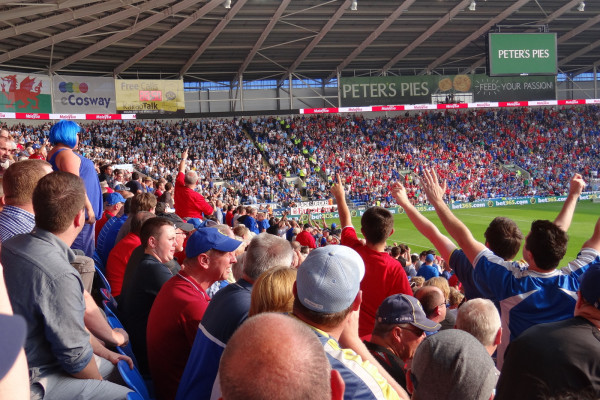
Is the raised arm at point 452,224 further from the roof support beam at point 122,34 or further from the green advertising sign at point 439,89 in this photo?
the green advertising sign at point 439,89

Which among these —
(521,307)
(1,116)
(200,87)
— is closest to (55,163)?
(521,307)

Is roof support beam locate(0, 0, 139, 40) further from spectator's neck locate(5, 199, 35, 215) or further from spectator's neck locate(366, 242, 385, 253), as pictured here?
spectator's neck locate(5, 199, 35, 215)

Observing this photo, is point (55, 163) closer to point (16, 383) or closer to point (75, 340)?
A: point (75, 340)

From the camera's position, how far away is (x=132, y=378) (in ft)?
10.4

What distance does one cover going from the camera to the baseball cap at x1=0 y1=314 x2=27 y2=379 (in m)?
1.07

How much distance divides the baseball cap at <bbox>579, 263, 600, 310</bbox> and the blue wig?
4.01 meters

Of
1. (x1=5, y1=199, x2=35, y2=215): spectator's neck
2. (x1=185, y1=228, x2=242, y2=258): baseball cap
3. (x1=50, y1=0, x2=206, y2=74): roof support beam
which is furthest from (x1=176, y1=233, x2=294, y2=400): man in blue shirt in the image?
(x1=50, y1=0, x2=206, y2=74): roof support beam

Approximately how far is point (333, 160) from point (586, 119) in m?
22.1

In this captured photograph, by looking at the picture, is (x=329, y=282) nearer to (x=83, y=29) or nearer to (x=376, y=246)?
(x=376, y=246)

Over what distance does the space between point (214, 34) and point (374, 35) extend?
10087 millimetres

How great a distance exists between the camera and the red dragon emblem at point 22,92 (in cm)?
3092

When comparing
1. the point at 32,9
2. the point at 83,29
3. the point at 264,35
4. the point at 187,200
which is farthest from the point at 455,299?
the point at 264,35

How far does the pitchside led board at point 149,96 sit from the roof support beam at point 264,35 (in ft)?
14.2

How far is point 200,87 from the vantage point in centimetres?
4016
